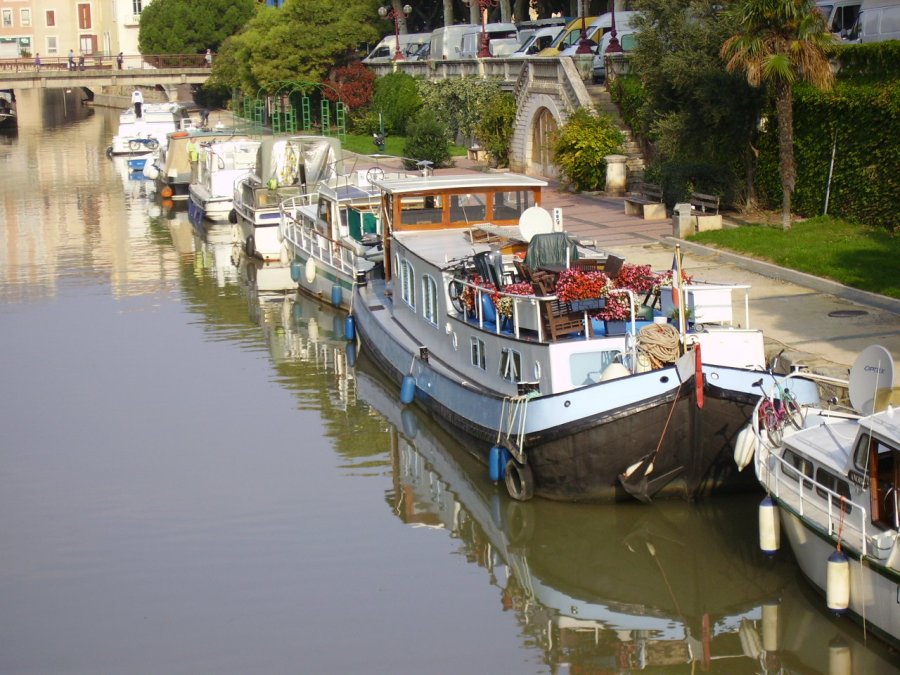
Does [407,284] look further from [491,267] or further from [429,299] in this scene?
[491,267]

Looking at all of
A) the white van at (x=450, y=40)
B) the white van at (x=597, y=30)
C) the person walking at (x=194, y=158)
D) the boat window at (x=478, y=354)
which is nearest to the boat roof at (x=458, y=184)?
the boat window at (x=478, y=354)

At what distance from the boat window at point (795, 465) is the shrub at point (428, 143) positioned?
32.3 m

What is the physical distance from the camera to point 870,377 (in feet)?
44.7

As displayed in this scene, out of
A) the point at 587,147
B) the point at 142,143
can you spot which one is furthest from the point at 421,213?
the point at 142,143

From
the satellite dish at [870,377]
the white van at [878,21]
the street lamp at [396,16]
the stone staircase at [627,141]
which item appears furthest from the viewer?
the street lamp at [396,16]

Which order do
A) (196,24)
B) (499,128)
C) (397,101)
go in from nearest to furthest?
1. (499,128)
2. (397,101)
3. (196,24)

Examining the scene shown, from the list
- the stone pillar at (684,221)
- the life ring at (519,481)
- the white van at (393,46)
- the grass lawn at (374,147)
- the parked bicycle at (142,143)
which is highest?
the white van at (393,46)

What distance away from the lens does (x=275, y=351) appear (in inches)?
992

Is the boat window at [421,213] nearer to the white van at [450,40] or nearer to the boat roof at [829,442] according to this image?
the boat roof at [829,442]

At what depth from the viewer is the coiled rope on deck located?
604 inches

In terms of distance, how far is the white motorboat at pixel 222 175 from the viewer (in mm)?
41344

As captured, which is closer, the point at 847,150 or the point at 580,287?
the point at 580,287

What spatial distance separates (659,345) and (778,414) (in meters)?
1.71

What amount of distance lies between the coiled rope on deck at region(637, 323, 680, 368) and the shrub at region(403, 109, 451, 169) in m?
30.1
